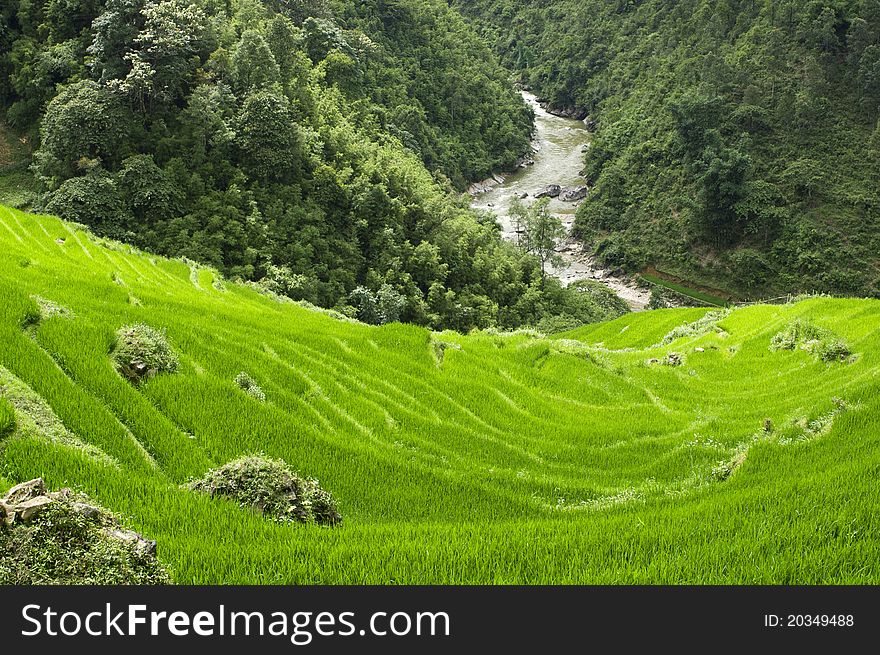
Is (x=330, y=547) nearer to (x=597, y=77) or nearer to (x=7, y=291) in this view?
(x=7, y=291)

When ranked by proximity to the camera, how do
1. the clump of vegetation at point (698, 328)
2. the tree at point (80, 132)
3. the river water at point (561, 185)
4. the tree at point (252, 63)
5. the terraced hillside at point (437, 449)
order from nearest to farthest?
the terraced hillside at point (437, 449)
the clump of vegetation at point (698, 328)
the tree at point (80, 132)
the tree at point (252, 63)
the river water at point (561, 185)

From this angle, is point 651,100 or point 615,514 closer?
point 615,514

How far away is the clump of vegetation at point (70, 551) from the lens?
353 cm

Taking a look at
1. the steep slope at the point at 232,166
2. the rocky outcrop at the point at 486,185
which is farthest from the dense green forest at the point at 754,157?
the steep slope at the point at 232,166

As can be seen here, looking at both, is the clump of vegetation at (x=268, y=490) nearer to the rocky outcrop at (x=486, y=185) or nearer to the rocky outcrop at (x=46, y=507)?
the rocky outcrop at (x=46, y=507)

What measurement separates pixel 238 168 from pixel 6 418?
33108 millimetres

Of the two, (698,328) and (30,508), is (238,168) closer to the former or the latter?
(698,328)

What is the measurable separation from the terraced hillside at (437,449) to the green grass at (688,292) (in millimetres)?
44957

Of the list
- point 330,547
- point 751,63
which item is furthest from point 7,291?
point 751,63

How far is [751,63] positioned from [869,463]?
7725 cm

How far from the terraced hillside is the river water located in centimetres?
4805

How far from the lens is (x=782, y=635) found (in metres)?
3.44

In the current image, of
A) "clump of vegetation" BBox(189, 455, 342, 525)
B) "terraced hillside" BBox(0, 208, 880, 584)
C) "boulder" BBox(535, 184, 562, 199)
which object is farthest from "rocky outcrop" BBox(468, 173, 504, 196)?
"clump of vegetation" BBox(189, 455, 342, 525)

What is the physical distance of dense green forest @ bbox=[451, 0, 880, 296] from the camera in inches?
2283
